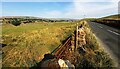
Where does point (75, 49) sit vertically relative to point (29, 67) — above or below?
above

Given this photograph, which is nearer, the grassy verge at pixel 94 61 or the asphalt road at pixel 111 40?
the grassy verge at pixel 94 61

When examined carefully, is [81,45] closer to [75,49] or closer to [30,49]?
[75,49]

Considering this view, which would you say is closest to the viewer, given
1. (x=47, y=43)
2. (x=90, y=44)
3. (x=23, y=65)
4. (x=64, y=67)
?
(x=64, y=67)

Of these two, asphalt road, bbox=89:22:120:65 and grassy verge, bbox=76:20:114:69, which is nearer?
grassy verge, bbox=76:20:114:69

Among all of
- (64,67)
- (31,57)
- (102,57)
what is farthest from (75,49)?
(64,67)

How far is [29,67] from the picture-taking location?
8.71 meters

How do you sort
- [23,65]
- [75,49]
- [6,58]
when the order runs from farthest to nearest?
1. [75,49]
2. [6,58]
3. [23,65]

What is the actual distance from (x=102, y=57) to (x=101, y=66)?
2.84ft

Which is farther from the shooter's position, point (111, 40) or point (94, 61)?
point (111, 40)

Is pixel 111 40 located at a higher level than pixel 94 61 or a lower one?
higher

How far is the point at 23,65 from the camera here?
339 inches

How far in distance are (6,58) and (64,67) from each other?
212 inches

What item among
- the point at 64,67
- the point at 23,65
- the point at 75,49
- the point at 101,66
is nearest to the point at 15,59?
the point at 23,65

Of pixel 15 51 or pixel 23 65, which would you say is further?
pixel 15 51
